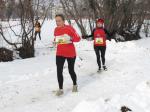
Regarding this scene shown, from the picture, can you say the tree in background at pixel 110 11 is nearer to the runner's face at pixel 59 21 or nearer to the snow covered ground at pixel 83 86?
the snow covered ground at pixel 83 86

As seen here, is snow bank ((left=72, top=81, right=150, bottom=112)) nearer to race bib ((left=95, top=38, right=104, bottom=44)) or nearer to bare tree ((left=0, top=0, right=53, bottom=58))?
race bib ((left=95, top=38, right=104, bottom=44))

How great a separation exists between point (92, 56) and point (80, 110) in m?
7.51

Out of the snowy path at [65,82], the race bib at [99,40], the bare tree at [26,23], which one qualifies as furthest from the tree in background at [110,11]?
the race bib at [99,40]

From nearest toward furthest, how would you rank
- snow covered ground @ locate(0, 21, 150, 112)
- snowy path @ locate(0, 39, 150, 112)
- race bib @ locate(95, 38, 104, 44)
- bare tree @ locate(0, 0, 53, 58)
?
snow covered ground @ locate(0, 21, 150, 112), snowy path @ locate(0, 39, 150, 112), race bib @ locate(95, 38, 104, 44), bare tree @ locate(0, 0, 53, 58)

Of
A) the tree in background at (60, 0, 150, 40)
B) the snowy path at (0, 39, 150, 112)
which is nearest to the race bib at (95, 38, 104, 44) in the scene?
the snowy path at (0, 39, 150, 112)

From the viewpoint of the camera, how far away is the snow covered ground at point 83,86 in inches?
284

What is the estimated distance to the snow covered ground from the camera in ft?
23.6

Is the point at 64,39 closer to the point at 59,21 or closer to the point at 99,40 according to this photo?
the point at 59,21

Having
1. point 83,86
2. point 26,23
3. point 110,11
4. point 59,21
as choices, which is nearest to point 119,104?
point 59,21

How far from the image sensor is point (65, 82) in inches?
390

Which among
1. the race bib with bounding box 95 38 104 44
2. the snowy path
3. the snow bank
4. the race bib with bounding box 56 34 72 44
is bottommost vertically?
the snowy path

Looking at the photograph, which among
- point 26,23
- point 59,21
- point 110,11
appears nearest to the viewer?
point 59,21

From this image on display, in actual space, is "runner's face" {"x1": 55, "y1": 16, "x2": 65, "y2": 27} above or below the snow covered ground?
above

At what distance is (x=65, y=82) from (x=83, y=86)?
2.27 ft
